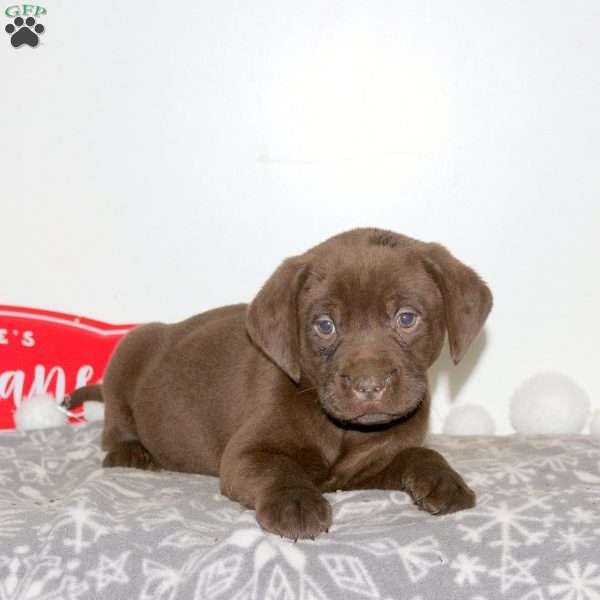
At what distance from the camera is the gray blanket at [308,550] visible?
259cm

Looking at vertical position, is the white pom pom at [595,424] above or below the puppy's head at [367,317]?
below

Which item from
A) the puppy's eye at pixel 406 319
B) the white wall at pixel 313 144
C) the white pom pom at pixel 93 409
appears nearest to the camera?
the puppy's eye at pixel 406 319

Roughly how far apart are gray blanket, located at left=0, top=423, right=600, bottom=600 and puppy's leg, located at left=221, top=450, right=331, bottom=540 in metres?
0.04

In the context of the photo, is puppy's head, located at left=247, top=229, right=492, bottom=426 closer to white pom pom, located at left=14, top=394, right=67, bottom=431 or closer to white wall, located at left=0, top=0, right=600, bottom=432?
white wall, located at left=0, top=0, right=600, bottom=432

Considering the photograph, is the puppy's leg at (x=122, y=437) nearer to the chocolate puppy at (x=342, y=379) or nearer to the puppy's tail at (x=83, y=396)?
the chocolate puppy at (x=342, y=379)

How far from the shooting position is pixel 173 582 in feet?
8.71

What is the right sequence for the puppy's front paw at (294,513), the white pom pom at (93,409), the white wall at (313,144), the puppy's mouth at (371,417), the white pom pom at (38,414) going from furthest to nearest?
the white wall at (313,144)
the white pom pom at (93,409)
the white pom pom at (38,414)
the puppy's mouth at (371,417)
the puppy's front paw at (294,513)

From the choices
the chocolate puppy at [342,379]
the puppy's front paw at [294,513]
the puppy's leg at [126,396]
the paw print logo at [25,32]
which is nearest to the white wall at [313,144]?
the paw print logo at [25,32]

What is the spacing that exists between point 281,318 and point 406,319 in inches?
16.9

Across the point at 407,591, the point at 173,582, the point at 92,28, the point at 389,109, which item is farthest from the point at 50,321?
the point at 407,591

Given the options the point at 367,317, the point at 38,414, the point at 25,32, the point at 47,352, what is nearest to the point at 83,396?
the point at 38,414

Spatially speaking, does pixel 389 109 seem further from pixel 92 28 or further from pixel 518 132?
pixel 92 28

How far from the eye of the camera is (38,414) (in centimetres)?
479

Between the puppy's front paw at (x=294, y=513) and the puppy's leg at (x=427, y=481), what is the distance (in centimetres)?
41
